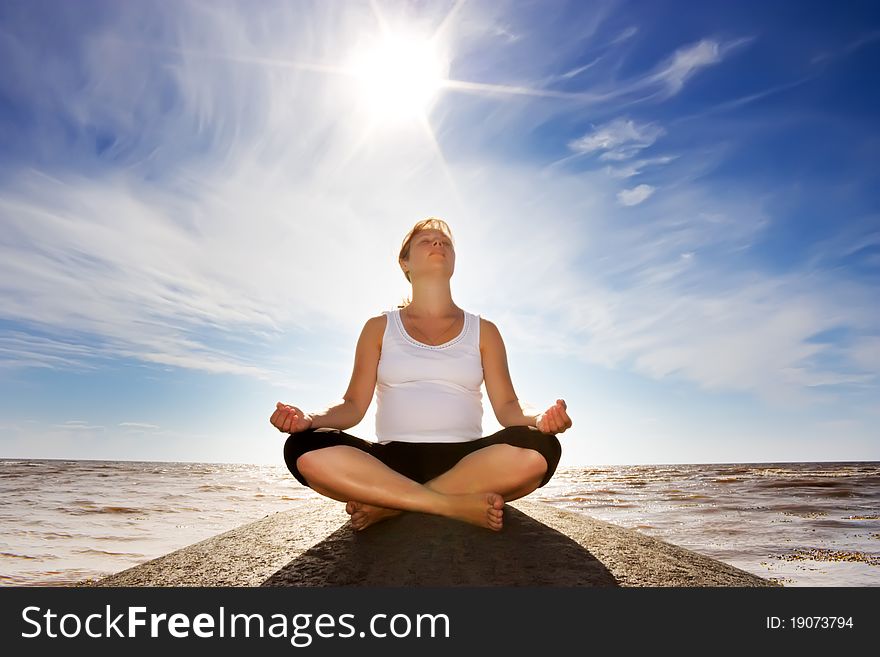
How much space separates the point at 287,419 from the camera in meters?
3.11

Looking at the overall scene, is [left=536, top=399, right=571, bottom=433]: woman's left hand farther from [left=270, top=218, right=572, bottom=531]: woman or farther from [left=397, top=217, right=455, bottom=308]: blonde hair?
[left=397, top=217, right=455, bottom=308]: blonde hair

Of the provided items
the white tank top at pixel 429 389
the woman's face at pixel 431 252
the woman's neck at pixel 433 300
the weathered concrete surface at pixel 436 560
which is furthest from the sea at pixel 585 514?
the woman's face at pixel 431 252

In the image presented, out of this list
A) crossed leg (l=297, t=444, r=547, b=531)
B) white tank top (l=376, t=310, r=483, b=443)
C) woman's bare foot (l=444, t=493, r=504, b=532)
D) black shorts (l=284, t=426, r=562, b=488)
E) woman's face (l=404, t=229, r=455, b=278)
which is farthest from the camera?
woman's face (l=404, t=229, r=455, b=278)

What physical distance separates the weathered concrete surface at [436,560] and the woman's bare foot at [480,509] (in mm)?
104

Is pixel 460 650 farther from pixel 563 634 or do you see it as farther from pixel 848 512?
pixel 848 512

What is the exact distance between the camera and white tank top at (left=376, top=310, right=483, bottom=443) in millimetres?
3656

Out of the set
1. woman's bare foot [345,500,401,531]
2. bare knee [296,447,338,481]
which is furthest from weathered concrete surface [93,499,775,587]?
bare knee [296,447,338,481]

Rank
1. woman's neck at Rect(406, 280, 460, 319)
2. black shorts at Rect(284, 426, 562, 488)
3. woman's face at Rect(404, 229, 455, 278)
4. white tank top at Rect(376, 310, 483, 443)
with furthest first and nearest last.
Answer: woman's neck at Rect(406, 280, 460, 319) → woman's face at Rect(404, 229, 455, 278) → white tank top at Rect(376, 310, 483, 443) → black shorts at Rect(284, 426, 562, 488)

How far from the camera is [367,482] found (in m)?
3.07

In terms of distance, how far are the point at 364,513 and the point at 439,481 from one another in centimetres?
52

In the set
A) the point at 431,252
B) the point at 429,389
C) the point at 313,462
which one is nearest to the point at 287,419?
the point at 313,462

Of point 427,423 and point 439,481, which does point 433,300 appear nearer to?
point 427,423

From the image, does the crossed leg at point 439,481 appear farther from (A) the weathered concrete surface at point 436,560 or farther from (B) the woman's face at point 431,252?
(B) the woman's face at point 431,252

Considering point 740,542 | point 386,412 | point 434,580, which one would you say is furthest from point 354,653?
point 740,542
